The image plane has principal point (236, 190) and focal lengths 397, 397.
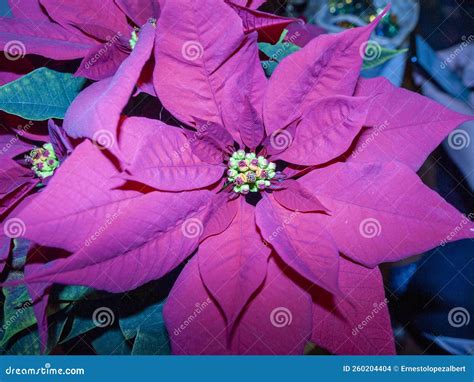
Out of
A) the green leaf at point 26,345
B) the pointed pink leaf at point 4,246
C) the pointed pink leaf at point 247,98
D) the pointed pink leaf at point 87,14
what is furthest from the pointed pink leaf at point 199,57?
the green leaf at point 26,345

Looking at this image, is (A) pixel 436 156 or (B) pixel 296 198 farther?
(A) pixel 436 156

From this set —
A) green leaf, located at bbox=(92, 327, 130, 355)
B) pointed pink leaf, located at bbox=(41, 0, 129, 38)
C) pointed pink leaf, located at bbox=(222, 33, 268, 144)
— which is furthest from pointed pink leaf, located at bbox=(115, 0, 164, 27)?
green leaf, located at bbox=(92, 327, 130, 355)

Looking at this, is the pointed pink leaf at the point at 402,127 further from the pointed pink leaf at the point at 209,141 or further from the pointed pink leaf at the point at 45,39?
the pointed pink leaf at the point at 45,39

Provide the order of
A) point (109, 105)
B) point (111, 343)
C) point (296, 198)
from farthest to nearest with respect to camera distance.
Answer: point (111, 343) < point (296, 198) < point (109, 105)

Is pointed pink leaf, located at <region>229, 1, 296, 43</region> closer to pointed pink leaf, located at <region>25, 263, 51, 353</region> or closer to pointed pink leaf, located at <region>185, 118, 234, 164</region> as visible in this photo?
pointed pink leaf, located at <region>185, 118, 234, 164</region>

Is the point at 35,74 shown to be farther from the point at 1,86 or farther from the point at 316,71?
the point at 316,71

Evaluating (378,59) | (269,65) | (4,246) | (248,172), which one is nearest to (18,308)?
(4,246)

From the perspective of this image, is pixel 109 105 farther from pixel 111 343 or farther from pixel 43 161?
pixel 111 343
